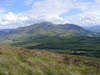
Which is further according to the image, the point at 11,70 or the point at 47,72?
the point at 47,72

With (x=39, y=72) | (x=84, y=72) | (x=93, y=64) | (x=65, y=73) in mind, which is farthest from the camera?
(x=93, y=64)

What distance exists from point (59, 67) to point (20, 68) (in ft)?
15.0

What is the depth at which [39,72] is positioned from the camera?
39.1 ft

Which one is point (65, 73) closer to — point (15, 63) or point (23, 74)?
point (23, 74)

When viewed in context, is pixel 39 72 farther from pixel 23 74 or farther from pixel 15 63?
pixel 15 63

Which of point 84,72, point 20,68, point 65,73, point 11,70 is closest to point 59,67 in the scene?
point 65,73

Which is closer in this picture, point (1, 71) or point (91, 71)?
point (1, 71)

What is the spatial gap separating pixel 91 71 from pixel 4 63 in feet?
32.2

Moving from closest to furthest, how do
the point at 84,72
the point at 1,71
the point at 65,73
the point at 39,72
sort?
the point at 1,71 → the point at 39,72 → the point at 65,73 → the point at 84,72

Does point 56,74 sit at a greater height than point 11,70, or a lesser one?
lesser

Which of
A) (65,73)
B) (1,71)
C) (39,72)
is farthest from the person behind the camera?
(65,73)

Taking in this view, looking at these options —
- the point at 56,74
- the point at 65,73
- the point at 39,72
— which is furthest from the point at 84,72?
the point at 39,72

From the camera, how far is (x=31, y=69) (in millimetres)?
12188

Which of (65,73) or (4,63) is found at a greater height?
(4,63)
